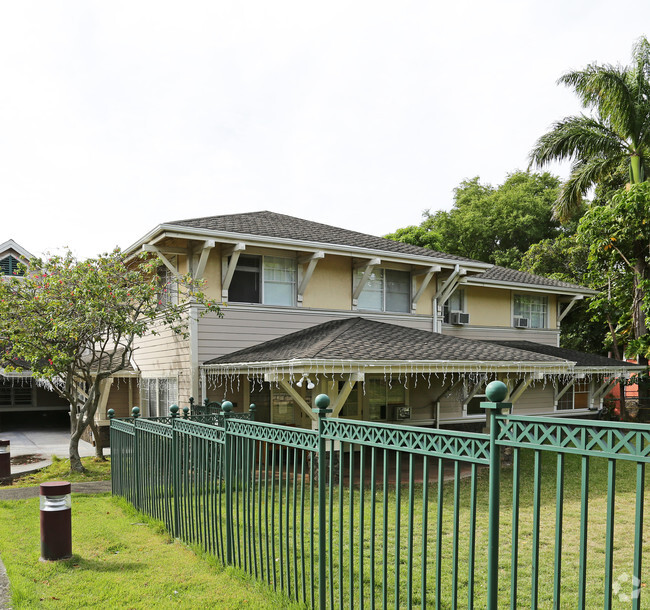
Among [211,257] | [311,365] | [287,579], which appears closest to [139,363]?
[211,257]

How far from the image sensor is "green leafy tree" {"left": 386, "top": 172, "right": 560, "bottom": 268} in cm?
3616

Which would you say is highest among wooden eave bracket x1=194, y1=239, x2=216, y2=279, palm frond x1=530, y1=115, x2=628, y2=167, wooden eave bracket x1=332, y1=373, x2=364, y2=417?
palm frond x1=530, y1=115, x2=628, y2=167

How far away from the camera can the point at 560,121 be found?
20.0m

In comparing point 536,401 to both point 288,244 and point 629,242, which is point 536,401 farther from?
point 288,244

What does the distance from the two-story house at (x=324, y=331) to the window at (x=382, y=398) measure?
40 millimetres

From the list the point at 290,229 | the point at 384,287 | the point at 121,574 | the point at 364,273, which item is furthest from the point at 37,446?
the point at 121,574

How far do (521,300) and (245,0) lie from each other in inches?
561

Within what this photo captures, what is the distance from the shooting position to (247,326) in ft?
46.2

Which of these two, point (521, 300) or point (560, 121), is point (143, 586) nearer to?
point (521, 300)

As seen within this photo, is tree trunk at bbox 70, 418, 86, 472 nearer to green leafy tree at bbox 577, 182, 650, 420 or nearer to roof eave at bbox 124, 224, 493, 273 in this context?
roof eave at bbox 124, 224, 493, 273

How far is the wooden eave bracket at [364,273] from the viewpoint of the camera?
15039mm

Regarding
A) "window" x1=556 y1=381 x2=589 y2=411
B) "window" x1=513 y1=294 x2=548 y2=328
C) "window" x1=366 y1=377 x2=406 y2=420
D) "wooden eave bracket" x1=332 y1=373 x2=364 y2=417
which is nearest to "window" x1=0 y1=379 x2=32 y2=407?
"window" x1=366 y1=377 x2=406 y2=420

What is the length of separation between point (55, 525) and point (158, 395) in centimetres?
1008

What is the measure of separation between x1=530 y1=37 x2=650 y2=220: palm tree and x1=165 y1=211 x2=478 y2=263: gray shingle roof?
6426 millimetres
